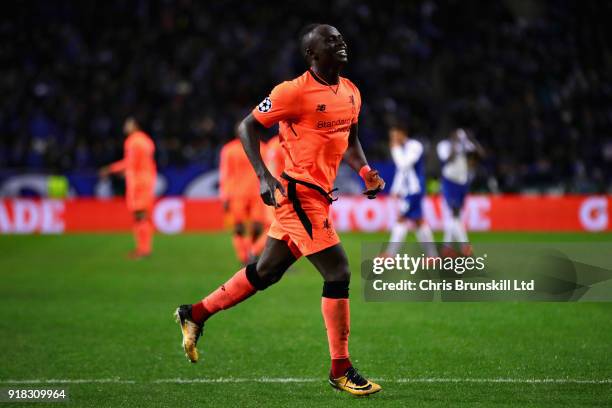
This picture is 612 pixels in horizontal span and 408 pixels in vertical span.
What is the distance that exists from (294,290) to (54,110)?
13.6 metres

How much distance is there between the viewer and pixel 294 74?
24.3 m

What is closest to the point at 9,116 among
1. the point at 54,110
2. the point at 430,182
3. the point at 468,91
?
the point at 54,110

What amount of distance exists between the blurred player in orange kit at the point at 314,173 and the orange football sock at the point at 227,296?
0.13 metres

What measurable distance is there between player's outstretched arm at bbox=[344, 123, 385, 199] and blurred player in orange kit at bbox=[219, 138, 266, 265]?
731cm

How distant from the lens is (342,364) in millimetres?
5781

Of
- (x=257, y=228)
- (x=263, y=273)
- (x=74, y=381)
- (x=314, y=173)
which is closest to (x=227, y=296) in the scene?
(x=263, y=273)

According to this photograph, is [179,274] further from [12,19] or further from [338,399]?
[12,19]

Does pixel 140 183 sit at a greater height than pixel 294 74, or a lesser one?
lesser

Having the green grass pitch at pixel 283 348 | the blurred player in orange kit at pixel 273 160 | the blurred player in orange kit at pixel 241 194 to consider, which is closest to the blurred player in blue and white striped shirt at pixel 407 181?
the green grass pitch at pixel 283 348

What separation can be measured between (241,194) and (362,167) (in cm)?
759


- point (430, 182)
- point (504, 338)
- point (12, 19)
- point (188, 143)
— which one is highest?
→ point (12, 19)

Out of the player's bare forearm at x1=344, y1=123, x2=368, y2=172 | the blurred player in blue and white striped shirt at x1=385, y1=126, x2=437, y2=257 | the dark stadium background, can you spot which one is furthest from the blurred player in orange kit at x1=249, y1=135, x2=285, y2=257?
the dark stadium background

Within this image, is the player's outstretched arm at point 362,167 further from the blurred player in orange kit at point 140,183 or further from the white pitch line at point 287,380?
the blurred player in orange kit at point 140,183

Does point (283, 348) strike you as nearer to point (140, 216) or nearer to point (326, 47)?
point (326, 47)
